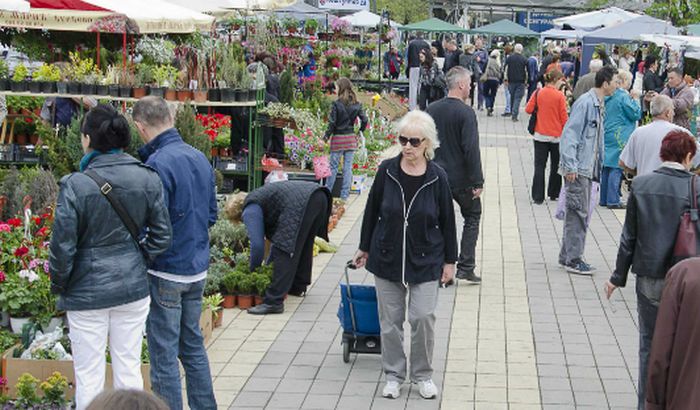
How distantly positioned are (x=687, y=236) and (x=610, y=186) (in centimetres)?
880

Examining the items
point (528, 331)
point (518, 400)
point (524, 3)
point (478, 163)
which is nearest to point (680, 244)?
point (518, 400)

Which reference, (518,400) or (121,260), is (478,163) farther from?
(121,260)

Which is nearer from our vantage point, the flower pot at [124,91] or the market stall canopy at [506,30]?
the flower pot at [124,91]

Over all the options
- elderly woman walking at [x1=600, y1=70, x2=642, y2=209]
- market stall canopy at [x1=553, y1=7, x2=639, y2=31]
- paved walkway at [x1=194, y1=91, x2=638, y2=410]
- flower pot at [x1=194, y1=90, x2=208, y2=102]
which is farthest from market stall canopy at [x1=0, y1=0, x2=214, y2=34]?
market stall canopy at [x1=553, y1=7, x2=639, y2=31]

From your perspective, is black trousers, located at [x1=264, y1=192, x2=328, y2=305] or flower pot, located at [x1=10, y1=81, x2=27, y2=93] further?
flower pot, located at [x1=10, y1=81, x2=27, y2=93]

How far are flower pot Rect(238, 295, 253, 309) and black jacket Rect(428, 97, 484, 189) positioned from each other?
1.99 meters

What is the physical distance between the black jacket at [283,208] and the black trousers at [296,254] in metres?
0.06

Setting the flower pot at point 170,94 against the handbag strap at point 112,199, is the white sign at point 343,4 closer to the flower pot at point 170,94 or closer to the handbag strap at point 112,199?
the flower pot at point 170,94

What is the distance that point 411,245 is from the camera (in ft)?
22.7

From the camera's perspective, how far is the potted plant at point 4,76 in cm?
1275

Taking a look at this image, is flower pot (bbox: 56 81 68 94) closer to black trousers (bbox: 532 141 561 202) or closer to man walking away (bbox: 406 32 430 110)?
black trousers (bbox: 532 141 561 202)

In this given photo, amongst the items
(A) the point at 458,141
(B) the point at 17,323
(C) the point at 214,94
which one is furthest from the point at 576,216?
(B) the point at 17,323

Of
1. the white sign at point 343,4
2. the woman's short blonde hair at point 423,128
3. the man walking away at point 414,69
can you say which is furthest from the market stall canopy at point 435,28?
the woman's short blonde hair at point 423,128

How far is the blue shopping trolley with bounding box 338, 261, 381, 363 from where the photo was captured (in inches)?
298
